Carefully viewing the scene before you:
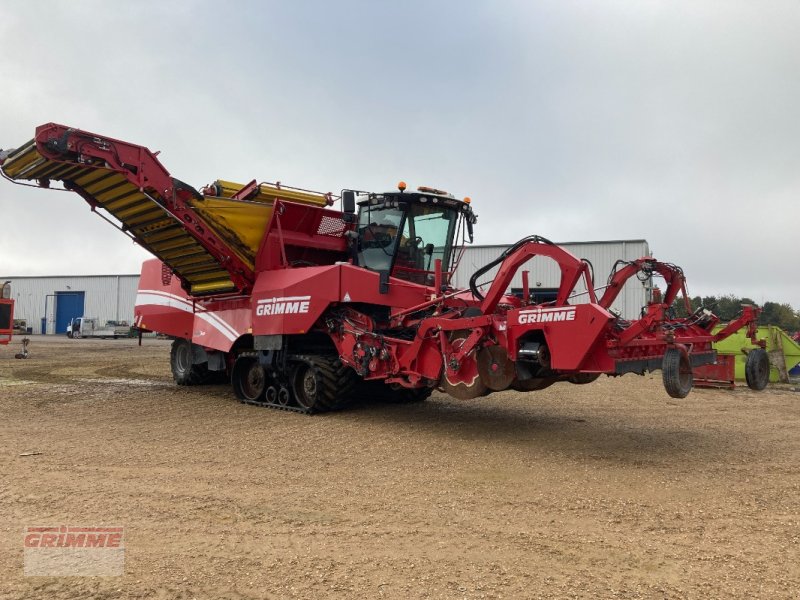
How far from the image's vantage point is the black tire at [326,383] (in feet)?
26.2

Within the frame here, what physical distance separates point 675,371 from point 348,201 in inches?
186

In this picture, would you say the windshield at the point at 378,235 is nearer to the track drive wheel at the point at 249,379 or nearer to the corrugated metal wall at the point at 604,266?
→ the track drive wheel at the point at 249,379

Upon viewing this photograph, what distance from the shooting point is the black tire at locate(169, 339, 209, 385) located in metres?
11.2

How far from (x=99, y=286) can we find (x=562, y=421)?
150 feet

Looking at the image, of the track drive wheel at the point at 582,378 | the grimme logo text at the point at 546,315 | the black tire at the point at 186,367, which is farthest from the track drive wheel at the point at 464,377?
the black tire at the point at 186,367

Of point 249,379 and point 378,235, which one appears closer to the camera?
point 378,235

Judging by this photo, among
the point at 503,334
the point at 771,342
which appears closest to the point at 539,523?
the point at 503,334

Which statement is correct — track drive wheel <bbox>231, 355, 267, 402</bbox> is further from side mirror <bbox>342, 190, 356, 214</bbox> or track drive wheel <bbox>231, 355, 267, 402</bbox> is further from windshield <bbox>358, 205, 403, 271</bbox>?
side mirror <bbox>342, 190, 356, 214</bbox>

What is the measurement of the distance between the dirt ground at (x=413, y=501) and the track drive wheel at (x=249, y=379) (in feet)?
2.82

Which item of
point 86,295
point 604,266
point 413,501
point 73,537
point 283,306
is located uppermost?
point 604,266

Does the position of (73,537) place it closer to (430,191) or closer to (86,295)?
(430,191)

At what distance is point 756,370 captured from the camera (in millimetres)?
6176

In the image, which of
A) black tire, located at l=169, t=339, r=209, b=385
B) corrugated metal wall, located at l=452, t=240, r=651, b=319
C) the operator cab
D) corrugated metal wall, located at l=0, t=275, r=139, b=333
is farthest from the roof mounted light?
corrugated metal wall, located at l=0, t=275, r=139, b=333

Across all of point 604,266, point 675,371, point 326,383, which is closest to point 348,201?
point 326,383
